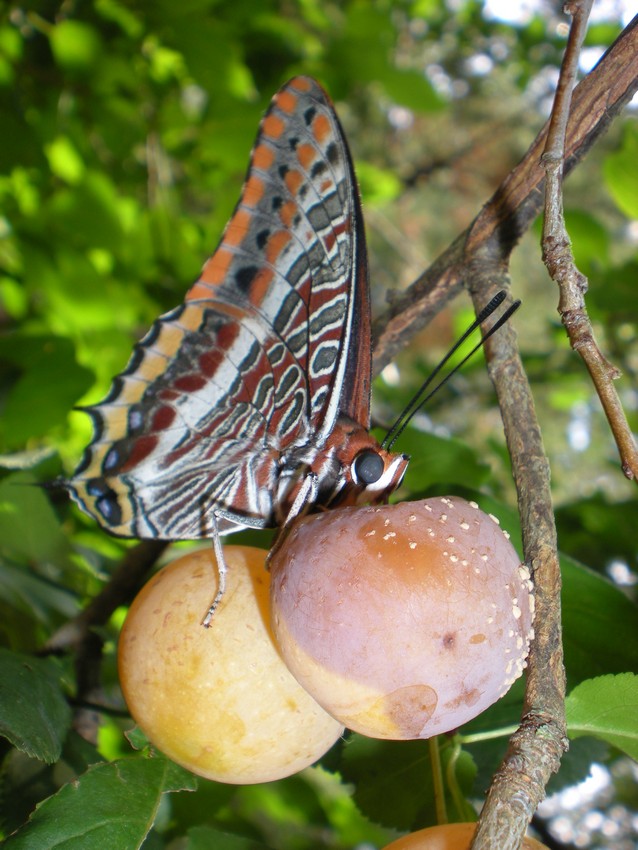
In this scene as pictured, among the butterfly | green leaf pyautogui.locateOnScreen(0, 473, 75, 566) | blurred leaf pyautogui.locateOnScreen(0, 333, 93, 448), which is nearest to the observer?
the butterfly

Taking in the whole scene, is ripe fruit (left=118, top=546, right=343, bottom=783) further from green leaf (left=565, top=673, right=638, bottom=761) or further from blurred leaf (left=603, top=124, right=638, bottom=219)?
blurred leaf (left=603, top=124, right=638, bottom=219)

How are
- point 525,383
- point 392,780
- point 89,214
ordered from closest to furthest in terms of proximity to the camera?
point 525,383 < point 392,780 < point 89,214

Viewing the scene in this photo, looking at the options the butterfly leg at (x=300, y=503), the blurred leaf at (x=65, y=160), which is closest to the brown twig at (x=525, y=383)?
the butterfly leg at (x=300, y=503)

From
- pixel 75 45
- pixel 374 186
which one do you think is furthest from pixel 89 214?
pixel 374 186

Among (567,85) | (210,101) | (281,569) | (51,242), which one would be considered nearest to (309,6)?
(210,101)

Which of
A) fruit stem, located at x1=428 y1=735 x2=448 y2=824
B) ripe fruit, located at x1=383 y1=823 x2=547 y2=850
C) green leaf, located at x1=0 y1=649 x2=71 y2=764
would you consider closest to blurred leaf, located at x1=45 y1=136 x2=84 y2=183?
green leaf, located at x1=0 y1=649 x2=71 y2=764

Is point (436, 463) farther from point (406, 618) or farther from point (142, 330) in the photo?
point (142, 330)
